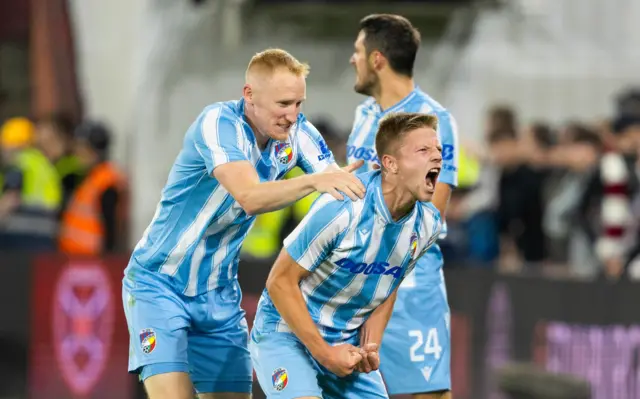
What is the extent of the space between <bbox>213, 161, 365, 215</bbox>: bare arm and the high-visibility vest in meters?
6.42

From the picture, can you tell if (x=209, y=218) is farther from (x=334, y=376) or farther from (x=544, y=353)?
(x=544, y=353)

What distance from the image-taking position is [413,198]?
18.1 feet

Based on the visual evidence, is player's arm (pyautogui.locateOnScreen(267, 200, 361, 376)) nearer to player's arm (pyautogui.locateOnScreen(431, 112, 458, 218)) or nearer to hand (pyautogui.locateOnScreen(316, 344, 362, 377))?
hand (pyautogui.locateOnScreen(316, 344, 362, 377))

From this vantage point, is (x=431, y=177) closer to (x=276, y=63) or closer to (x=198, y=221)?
(x=276, y=63)

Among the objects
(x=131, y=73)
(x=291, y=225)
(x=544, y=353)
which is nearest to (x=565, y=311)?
(x=544, y=353)

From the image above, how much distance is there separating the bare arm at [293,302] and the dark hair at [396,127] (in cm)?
60

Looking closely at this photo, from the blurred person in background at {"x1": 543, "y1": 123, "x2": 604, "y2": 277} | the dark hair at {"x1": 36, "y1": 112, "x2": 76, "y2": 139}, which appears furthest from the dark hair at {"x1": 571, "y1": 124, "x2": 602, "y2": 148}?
the dark hair at {"x1": 36, "y1": 112, "x2": 76, "y2": 139}

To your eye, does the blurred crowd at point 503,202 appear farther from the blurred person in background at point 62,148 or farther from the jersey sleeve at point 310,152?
the jersey sleeve at point 310,152

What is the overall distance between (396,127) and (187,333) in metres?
1.41

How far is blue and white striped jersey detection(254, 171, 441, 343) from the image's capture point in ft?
17.8

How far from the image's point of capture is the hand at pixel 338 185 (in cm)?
526

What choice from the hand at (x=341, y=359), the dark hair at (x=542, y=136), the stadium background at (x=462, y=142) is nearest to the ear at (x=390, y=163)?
the hand at (x=341, y=359)

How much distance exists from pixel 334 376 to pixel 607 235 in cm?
487

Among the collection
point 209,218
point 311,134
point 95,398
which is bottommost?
point 95,398
